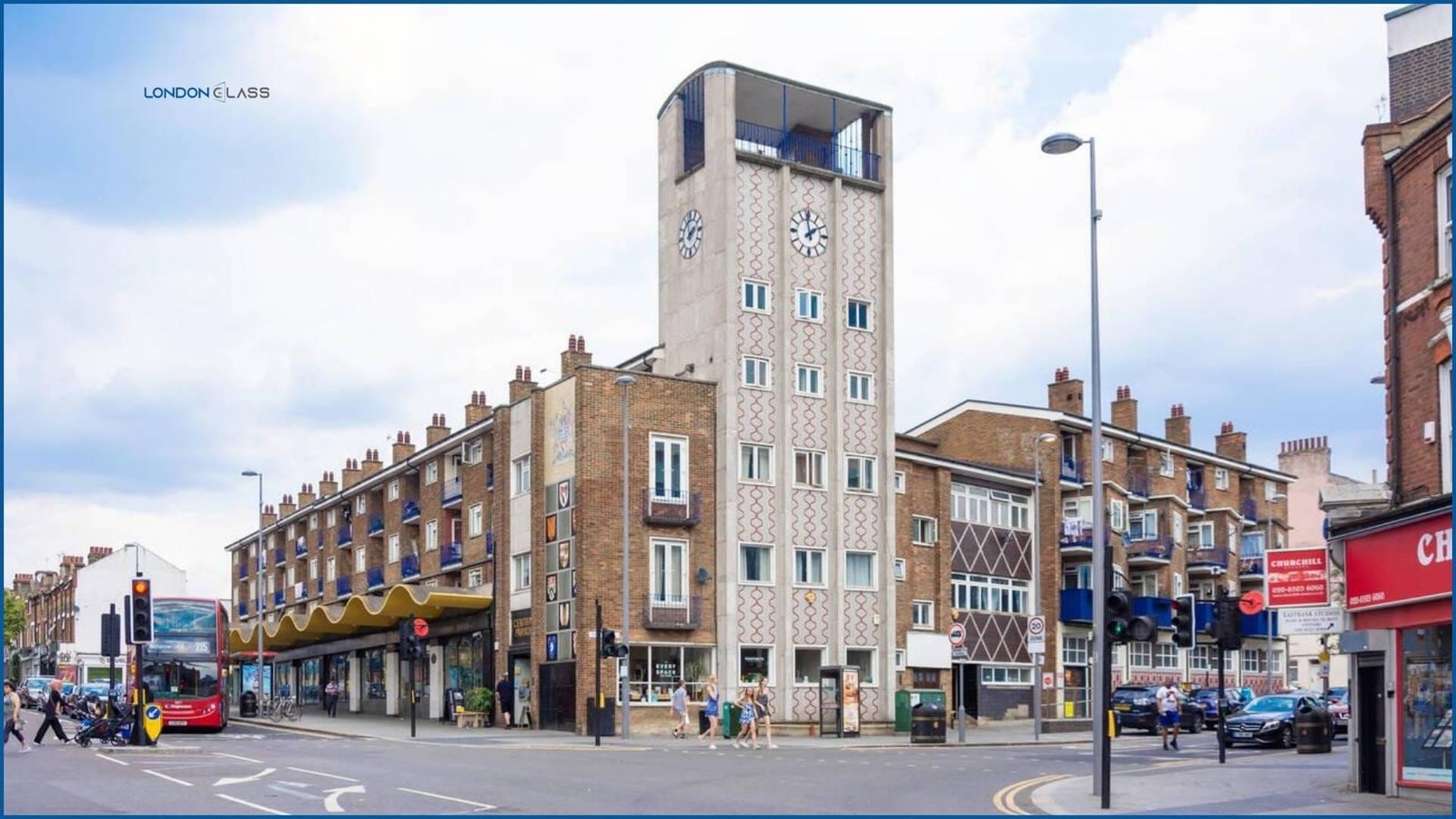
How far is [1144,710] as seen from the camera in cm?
4659

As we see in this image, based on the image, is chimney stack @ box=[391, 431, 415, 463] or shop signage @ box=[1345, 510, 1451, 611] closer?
shop signage @ box=[1345, 510, 1451, 611]

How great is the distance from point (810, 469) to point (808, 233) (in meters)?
7.32

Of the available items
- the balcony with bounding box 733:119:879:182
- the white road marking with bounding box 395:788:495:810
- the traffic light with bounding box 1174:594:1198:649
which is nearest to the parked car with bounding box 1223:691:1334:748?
the traffic light with bounding box 1174:594:1198:649

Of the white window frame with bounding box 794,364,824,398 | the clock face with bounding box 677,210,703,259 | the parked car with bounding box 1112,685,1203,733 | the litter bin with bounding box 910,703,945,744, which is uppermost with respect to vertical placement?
the clock face with bounding box 677,210,703,259

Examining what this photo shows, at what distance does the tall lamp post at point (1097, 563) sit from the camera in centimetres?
1972

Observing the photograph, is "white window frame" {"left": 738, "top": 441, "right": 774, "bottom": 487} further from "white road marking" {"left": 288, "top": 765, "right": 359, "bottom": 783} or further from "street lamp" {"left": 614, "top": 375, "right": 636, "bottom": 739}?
"white road marking" {"left": 288, "top": 765, "right": 359, "bottom": 783}

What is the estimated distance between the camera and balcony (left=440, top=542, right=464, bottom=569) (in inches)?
2073

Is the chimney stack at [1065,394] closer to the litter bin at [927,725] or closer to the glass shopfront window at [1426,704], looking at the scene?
the litter bin at [927,725]

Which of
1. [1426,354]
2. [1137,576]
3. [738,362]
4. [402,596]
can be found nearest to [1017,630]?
[1137,576]

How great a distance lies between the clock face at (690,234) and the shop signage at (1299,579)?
87.1 ft

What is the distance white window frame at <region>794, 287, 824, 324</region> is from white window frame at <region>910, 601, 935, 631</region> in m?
10.5

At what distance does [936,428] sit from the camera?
6291cm

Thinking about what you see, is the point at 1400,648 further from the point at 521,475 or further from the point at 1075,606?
the point at 1075,606

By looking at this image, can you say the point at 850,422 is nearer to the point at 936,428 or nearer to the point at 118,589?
the point at 936,428
